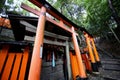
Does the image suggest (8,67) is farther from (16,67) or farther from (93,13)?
(93,13)

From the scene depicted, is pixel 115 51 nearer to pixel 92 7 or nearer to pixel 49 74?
pixel 92 7

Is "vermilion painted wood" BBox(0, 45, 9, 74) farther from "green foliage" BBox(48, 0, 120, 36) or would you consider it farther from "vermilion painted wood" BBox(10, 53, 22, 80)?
"green foliage" BBox(48, 0, 120, 36)

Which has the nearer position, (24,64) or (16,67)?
(16,67)

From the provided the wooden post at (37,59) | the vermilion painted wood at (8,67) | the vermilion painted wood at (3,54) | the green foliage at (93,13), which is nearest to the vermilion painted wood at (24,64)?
the vermilion painted wood at (8,67)

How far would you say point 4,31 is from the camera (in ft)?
32.8

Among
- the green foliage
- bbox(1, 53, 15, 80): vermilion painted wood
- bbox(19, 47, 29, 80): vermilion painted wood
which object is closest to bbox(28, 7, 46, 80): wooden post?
bbox(19, 47, 29, 80): vermilion painted wood

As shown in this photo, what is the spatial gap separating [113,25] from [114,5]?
4146 mm

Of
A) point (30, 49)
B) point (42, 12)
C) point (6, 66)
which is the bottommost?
point (6, 66)

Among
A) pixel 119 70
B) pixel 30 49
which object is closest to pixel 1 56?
pixel 30 49

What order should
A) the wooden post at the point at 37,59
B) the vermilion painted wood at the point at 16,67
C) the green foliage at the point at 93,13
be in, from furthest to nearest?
the green foliage at the point at 93,13 → the vermilion painted wood at the point at 16,67 → the wooden post at the point at 37,59

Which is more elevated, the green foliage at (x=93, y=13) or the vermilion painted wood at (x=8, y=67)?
the green foliage at (x=93, y=13)

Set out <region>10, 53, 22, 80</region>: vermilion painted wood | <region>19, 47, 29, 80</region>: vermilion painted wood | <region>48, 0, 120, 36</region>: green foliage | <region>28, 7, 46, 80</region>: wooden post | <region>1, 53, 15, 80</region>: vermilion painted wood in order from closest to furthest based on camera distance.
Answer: <region>28, 7, 46, 80</region>: wooden post → <region>1, 53, 15, 80</region>: vermilion painted wood → <region>10, 53, 22, 80</region>: vermilion painted wood → <region>19, 47, 29, 80</region>: vermilion painted wood → <region>48, 0, 120, 36</region>: green foliage

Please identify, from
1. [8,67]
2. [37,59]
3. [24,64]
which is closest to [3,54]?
[8,67]

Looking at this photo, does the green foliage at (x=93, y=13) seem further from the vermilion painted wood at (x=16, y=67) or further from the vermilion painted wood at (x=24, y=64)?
the vermilion painted wood at (x=16, y=67)
